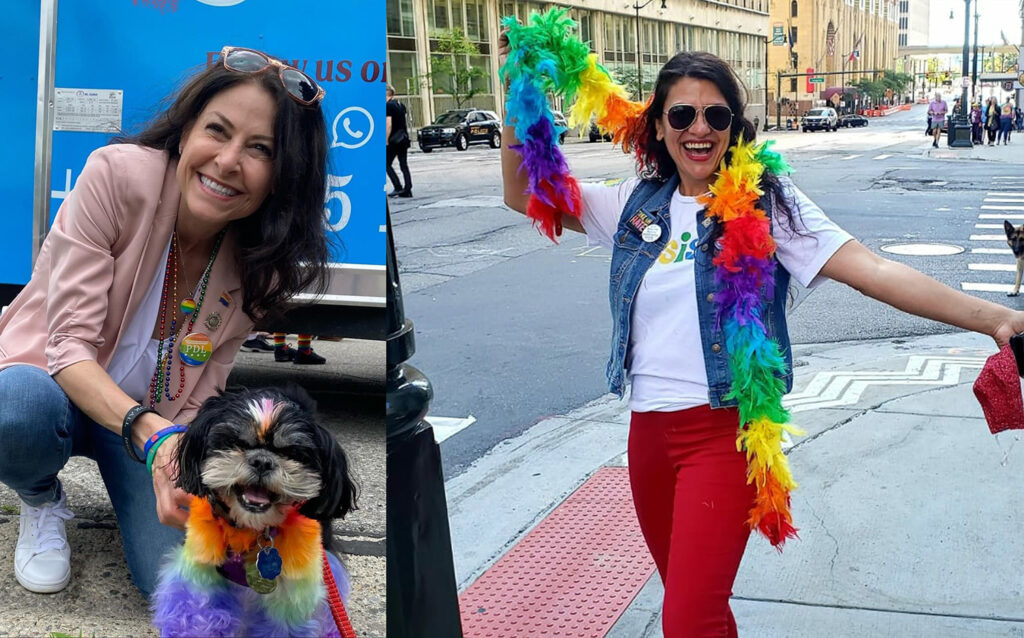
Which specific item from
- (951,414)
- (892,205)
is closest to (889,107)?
(892,205)

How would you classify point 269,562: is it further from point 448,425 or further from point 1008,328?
point 448,425

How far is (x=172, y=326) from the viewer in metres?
2.57

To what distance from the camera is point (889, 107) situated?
133625 mm

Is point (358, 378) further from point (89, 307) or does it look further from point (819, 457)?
point (89, 307)

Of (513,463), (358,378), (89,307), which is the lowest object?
(513,463)

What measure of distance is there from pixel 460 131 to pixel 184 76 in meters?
36.0

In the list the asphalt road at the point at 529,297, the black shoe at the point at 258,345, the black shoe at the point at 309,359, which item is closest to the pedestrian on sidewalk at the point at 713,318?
the asphalt road at the point at 529,297

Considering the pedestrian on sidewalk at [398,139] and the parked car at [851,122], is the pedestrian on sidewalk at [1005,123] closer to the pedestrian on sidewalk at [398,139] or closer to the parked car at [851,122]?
the pedestrian on sidewalk at [398,139]

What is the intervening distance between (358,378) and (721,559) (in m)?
3.06

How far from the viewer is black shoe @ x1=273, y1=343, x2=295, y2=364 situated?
194 inches

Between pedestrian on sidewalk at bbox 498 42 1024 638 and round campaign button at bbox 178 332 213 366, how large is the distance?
103cm

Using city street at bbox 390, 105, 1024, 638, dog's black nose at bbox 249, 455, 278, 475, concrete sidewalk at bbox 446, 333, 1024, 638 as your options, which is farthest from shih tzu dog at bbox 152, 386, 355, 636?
concrete sidewalk at bbox 446, 333, 1024, 638

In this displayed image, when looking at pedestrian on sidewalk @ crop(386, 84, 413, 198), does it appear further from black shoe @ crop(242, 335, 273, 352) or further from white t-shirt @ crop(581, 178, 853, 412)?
white t-shirt @ crop(581, 178, 853, 412)

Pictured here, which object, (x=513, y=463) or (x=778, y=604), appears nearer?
(x=778, y=604)
